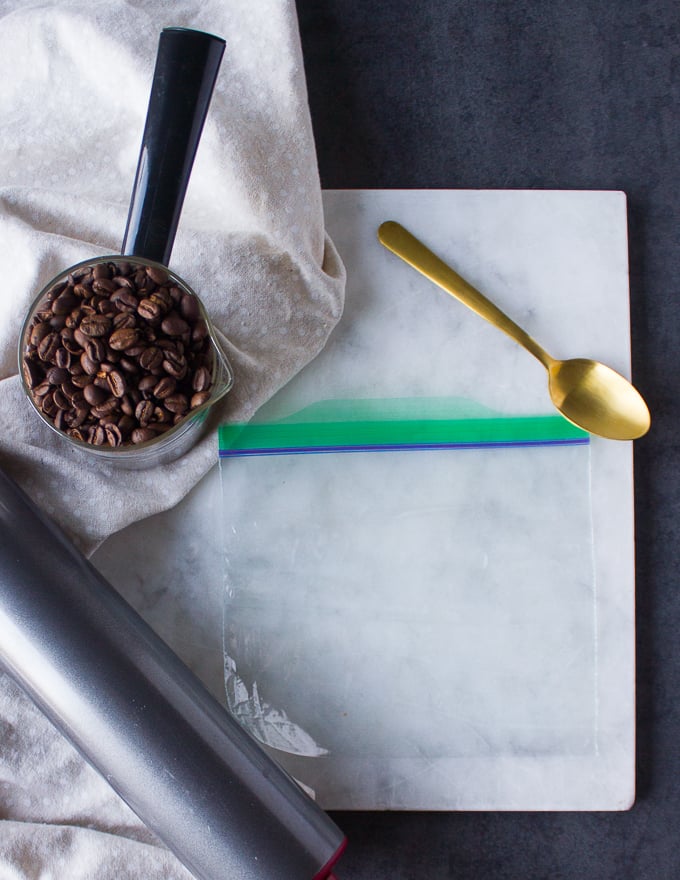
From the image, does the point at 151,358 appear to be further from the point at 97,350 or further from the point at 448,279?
the point at 448,279

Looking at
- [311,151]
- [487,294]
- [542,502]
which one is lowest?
[542,502]

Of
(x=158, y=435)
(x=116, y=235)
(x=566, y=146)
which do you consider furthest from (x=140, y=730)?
(x=566, y=146)

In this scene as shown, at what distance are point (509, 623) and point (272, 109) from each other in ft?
1.34

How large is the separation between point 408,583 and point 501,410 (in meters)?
0.15

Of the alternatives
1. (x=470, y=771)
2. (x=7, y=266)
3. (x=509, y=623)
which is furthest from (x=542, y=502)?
(x=7, y=266)

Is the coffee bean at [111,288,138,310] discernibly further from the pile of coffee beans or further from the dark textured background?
the dark textured background

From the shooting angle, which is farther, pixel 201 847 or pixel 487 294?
pixel 487 294

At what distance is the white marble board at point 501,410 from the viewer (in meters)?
0.58

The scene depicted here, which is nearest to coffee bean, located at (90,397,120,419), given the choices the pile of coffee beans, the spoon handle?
the pile of coffee beans

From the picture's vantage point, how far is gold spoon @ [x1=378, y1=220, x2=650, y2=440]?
590mm

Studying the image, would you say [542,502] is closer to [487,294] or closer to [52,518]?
[487,294]

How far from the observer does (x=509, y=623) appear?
1.92ft

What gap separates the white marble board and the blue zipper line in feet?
0.08

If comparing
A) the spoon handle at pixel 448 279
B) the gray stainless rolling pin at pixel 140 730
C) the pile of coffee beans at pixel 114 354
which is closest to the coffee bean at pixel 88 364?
the pile of coffee beans at pixel 114 354
